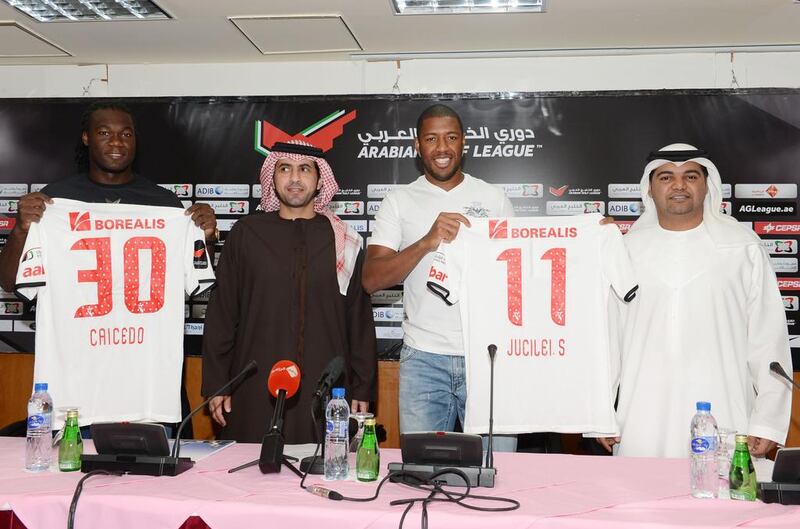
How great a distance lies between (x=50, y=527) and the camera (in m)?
2.13

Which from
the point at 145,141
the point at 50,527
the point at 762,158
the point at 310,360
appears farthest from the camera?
the point at 145,141

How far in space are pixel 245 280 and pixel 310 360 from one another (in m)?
0.48

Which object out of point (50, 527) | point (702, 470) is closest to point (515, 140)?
point (702, 470)

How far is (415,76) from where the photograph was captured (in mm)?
5277

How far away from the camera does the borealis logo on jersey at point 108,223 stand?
3.39 meters

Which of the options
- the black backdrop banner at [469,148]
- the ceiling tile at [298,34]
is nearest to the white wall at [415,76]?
the black backdrop banner at [469,148]

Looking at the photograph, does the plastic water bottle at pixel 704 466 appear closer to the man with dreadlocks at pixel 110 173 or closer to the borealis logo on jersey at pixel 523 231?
the borealis logo on jersey at pixel 523 231

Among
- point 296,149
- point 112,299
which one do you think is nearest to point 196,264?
point 112,299

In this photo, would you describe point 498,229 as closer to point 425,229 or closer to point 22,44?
point 425,229

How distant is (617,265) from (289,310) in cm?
144

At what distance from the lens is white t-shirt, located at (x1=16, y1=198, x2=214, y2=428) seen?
131 inches

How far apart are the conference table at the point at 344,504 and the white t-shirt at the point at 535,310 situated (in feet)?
2.24

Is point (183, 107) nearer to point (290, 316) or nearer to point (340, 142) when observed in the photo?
point (340, 142)

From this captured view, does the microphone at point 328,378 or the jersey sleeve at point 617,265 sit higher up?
the jersey sleeve at point 617,265
